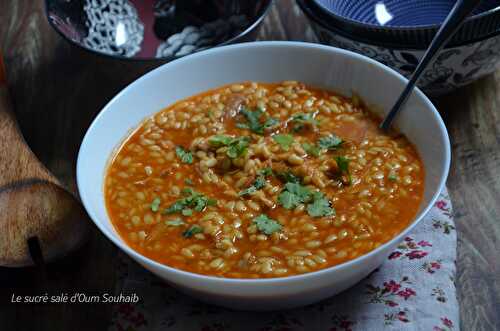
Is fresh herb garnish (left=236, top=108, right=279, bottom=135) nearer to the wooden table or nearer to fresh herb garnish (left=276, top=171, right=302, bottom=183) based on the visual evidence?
fresh herb garnish (left=276, top=171, right=302, bottom=183)

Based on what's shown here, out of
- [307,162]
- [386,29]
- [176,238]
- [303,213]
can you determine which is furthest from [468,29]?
[176,238]

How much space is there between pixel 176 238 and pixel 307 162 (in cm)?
67

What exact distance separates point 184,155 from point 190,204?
34 centimetres

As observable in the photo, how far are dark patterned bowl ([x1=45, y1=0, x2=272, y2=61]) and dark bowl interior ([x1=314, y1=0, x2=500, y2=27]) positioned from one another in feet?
1.68

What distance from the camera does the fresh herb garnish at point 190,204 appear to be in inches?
116

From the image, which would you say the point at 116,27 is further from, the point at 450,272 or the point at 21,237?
the point at 450,272

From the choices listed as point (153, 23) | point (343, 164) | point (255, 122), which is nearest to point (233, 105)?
point (255, 122)

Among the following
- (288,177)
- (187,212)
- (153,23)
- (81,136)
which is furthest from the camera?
(153,23)

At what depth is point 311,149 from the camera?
318cm

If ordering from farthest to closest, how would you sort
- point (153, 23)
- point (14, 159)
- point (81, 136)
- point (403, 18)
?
point (153, 23) < point (403, 18) < point (81, 136) < point (14, 159)

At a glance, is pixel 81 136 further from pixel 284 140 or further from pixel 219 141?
pixel 284 140

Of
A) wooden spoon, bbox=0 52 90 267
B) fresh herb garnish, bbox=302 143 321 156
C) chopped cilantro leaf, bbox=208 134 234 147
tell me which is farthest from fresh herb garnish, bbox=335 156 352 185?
wooden spoon, bbox=0 52 90 267

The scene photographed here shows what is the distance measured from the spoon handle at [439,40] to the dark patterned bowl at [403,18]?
235mm

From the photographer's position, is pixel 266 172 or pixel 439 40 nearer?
pixel 266 172
